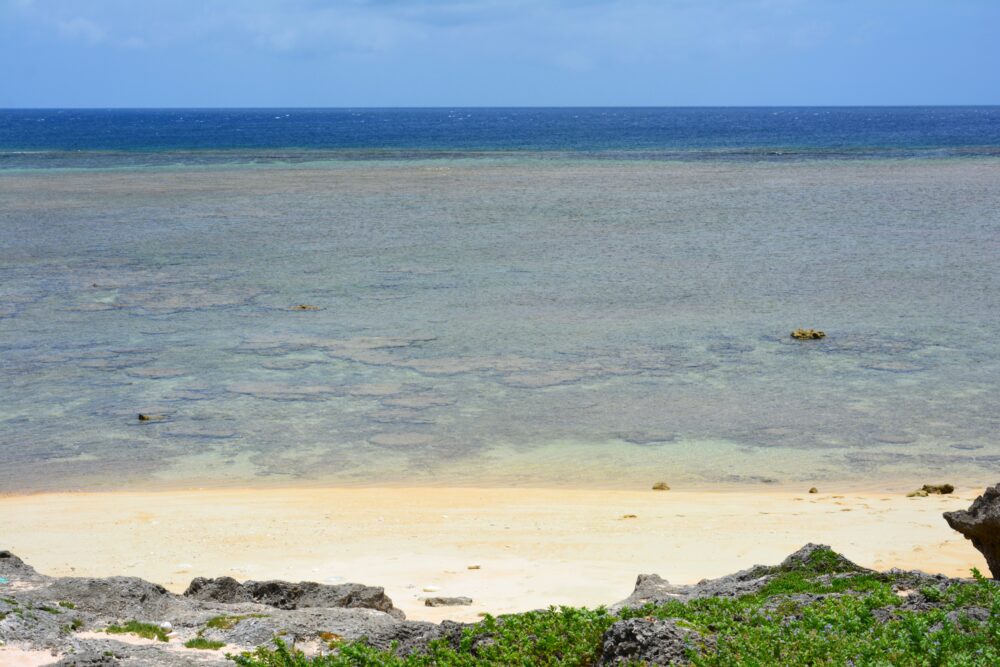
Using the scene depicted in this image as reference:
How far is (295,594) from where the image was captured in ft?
25.9

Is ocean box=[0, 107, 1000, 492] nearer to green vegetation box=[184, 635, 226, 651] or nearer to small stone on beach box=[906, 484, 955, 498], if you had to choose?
small stone on beach box=[906, 484, 955, 498]

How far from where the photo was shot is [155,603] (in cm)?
732

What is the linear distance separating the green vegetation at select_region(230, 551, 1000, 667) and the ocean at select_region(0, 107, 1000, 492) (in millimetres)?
6662

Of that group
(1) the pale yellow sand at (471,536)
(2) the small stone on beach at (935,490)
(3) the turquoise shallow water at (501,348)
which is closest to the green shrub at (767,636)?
(1) the pale yellow sand at (471,536)

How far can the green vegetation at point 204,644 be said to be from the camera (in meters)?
6.51

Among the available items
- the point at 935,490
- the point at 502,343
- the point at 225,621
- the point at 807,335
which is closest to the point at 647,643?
the point at 225,621

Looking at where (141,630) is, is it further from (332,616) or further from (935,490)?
(935,490)

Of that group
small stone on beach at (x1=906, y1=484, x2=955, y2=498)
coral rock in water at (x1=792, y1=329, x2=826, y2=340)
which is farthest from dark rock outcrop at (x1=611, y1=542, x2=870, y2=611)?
coral rock in water at (x1=792, y1=329, x2=826, y2=340)

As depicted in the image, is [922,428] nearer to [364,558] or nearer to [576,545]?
[576,545]

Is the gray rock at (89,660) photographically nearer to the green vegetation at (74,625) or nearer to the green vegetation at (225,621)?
the green vegetation at (74,625)

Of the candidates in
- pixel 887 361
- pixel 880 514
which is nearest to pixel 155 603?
pixel 880 514

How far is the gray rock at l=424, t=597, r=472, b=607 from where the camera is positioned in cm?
852

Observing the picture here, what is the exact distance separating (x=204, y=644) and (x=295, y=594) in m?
1.40

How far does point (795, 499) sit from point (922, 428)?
3.77 meters
